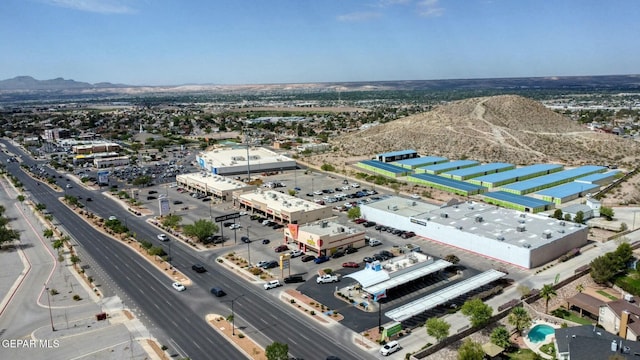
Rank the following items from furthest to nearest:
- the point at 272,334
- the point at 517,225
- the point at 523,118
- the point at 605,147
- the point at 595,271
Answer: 1. the point at 523,118
2. the point at 605,147
3. the point at 517,225
4. the point at 595,271
5. the point at 272,334

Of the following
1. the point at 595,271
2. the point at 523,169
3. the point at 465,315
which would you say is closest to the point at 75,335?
the point at 465,315

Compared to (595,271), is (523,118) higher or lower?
higher

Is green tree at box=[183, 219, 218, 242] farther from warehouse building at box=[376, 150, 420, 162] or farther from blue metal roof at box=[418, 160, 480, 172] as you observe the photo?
warehouse building at box=[376, 150, 420, 162]

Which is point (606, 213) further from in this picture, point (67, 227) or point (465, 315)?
point (67, 227)

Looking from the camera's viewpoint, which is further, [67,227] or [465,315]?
[67,227]

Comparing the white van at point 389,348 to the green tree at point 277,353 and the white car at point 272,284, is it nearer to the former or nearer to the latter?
the green tree at point 277,353

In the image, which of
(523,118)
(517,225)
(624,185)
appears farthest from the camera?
(523,118)
